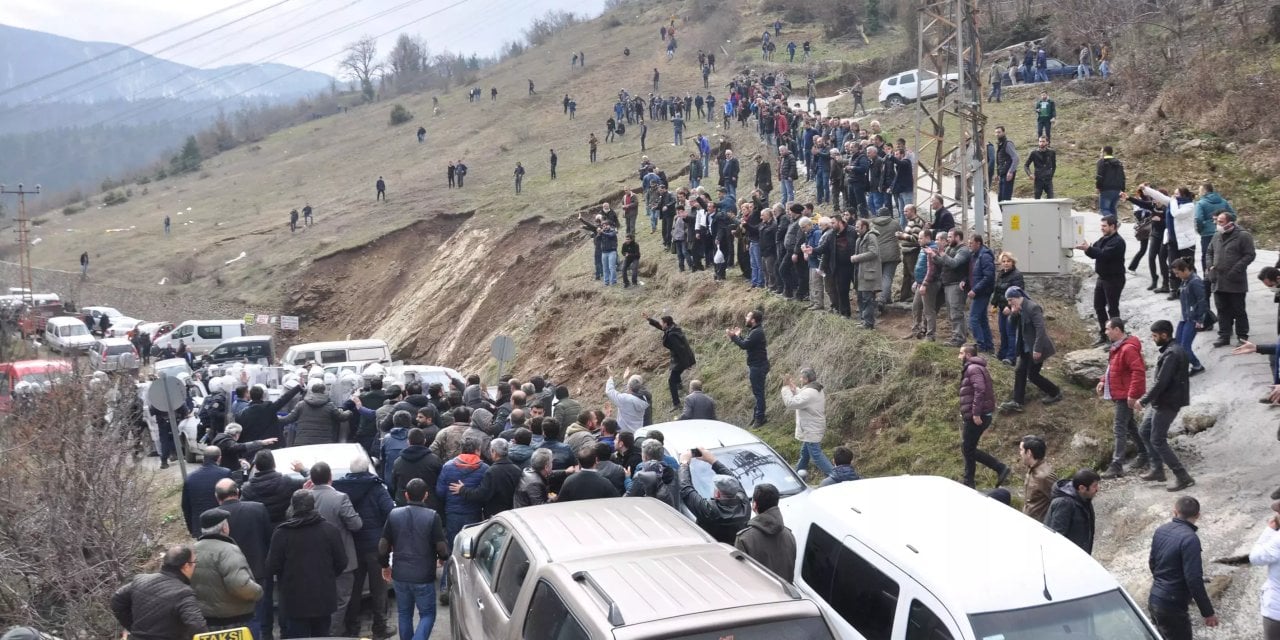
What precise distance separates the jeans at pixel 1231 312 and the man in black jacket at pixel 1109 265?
126cm

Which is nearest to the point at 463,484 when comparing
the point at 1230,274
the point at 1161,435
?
the point at 1161,435

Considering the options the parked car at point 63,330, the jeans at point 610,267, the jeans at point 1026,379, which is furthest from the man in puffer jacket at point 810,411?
the parked car at point 63,330

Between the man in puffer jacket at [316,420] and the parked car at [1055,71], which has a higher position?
the parked car at [1055,71]

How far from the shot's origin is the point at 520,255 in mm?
35969

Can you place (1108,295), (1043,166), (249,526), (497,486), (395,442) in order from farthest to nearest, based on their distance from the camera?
(1043,166)
(1108,295)
(395,442)
(497,486)
(249,526)

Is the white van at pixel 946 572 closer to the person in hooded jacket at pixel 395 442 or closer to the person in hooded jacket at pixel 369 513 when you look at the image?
the person in hooded jacket at pixel 369 513

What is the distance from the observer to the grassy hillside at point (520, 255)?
14.3 metres

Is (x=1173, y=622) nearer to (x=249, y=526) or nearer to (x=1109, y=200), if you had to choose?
(x=249, y=526)

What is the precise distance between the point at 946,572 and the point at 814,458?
6.81m

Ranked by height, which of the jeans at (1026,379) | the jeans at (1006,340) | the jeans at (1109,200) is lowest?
the jeans at (1026,379)

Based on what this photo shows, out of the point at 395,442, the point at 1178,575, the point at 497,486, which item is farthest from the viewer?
the point at 395,442

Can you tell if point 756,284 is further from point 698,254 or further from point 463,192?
point 463,192

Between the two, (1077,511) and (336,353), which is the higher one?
(336,353)

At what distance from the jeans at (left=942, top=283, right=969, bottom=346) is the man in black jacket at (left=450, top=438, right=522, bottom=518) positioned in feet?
23.8
